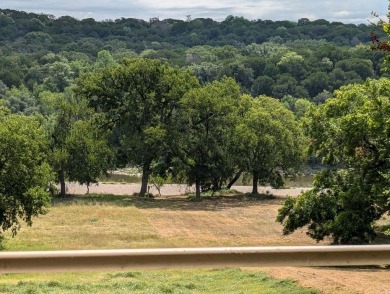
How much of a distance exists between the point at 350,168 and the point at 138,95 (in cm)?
3085

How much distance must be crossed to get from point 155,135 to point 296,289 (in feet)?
118

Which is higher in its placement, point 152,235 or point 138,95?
point 138,95

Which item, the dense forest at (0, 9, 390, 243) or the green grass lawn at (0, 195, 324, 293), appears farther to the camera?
the dense forest at (0, 9, 390, 243)

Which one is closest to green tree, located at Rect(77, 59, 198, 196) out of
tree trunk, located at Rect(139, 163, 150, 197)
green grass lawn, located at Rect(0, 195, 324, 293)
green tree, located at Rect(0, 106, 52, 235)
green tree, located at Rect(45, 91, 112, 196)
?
tree trunk, located at Rect(139, 163, 150, 197)

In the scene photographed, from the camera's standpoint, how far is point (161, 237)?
35.1 meters

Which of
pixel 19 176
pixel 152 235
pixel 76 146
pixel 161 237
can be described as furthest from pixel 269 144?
pixel 19 176

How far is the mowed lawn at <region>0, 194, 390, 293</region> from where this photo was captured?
1361 cm

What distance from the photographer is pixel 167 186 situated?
63.9m

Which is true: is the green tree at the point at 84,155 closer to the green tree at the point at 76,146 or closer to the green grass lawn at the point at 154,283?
the green tree at the point at 76,146

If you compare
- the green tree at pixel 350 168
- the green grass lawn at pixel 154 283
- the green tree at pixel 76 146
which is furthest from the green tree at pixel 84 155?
the green grass lawn at pixel 154 283

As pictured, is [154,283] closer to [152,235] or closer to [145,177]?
[152,235]

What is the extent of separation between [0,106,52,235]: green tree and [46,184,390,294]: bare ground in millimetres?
5988

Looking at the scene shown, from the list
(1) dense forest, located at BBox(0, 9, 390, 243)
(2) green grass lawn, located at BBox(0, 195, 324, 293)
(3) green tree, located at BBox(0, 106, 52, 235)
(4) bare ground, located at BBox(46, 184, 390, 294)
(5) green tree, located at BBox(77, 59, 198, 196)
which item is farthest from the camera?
(5) green tree, located at BBox(77, 59, 198, 196)

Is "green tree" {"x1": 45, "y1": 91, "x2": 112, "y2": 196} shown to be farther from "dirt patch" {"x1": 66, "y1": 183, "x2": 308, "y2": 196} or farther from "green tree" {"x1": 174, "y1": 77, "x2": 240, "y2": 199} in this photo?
"dirt patch" {"x1": 66, "y1": 183, "x2": 308, "y2": 196}
